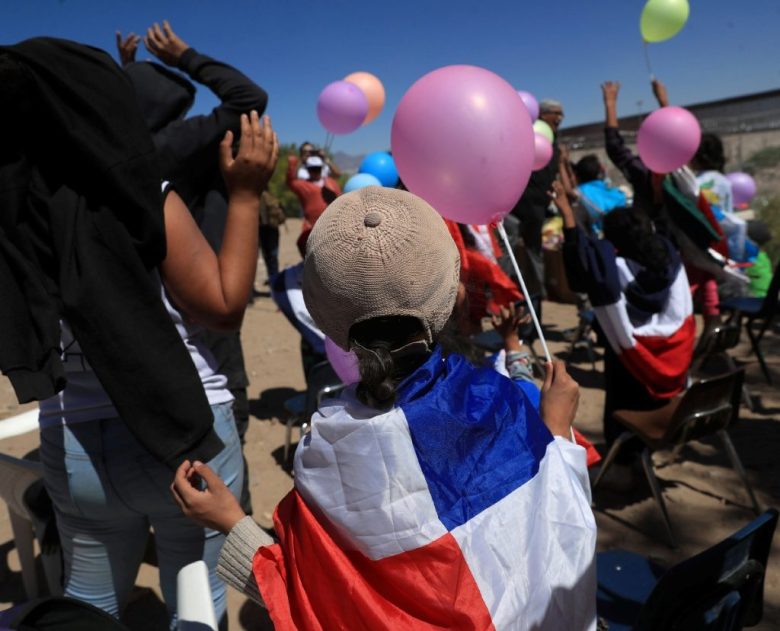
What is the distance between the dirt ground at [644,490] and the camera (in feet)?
9.15

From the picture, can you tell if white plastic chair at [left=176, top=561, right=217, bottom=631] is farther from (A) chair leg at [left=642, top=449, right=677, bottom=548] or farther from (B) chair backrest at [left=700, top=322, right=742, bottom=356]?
(B) chair backrest at [left=700, top=322, right=742, bottom=356]

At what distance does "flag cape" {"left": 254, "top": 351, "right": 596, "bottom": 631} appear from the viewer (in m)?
1.09

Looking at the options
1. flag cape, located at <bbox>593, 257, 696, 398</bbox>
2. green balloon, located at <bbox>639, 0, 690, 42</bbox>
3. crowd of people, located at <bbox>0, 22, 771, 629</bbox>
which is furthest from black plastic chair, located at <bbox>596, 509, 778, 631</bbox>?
green balloon, located at <bbox>639, 0, 690, 42</bbox>

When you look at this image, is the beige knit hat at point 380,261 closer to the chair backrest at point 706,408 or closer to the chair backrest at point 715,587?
the chair backrest at point 715,587

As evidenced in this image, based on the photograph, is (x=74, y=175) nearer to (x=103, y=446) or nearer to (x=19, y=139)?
(x=19, y=139)

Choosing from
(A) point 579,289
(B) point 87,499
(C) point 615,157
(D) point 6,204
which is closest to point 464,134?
(D) point 6,204

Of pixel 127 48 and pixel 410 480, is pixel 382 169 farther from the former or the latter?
pixel 410 480

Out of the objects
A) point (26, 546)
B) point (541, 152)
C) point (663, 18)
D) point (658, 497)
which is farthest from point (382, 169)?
point (26, 546)

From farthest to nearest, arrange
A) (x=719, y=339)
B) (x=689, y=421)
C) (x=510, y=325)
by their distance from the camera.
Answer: (x=719, y=339)
(x=689, y=421)
(x=510, y=325)

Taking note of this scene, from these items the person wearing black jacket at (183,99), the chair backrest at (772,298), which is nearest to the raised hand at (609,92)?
the chair backrest at (772,298)

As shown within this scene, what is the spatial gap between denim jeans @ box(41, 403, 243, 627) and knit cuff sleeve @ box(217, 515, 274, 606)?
245 millimetres

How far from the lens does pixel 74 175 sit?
121 cm

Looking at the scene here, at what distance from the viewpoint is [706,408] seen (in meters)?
2.89

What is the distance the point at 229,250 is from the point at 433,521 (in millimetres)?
689
